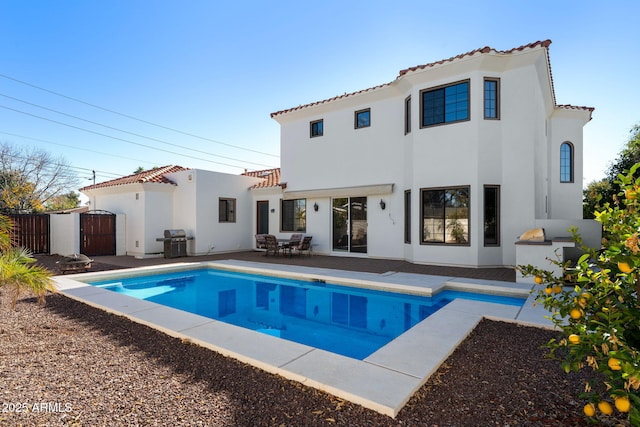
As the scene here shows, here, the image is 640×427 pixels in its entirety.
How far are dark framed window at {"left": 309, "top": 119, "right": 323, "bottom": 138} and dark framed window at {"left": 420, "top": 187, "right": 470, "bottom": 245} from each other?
24.9 feet

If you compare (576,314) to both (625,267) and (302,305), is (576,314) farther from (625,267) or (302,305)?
(302,305)

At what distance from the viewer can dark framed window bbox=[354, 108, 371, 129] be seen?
1689 centimetres

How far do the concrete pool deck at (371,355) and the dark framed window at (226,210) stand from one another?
10231mm

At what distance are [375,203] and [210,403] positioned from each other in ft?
44.9

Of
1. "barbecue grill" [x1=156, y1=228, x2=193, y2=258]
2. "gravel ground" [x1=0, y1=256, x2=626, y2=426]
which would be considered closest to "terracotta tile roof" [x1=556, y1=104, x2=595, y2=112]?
"gravel ground" [x1=0, y1=256, x2=626, y2=426]

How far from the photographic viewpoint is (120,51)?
60.8 ft

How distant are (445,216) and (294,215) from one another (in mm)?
9362

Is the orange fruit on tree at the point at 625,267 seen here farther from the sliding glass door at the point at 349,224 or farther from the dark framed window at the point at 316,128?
the dark framed window at the point at 316,128

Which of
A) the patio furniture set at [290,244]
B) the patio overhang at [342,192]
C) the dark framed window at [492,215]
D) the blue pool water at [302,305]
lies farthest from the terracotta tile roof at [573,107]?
the patio furniture set at [290,244]

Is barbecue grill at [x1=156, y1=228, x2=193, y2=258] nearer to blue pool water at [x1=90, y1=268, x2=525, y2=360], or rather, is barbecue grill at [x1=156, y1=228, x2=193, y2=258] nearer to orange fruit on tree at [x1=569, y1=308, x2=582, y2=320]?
blue pool water at [x1=90, y1=268, x2=525, y2=360]

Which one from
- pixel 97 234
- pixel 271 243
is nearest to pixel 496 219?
pixel 271 243

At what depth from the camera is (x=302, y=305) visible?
969 cm

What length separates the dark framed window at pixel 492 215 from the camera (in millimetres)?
13125

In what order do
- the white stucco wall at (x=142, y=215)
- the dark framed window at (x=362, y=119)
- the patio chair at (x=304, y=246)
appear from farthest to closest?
the white stucco wall at (x=142, y=215) → the patio chair at (x=304, y=246) → the dark framed window at (x=362, y=119)
